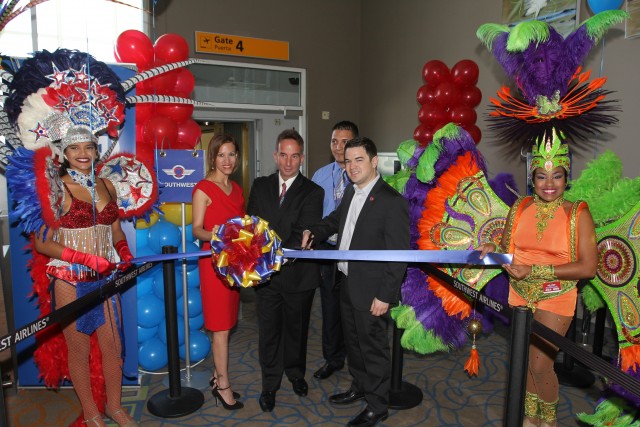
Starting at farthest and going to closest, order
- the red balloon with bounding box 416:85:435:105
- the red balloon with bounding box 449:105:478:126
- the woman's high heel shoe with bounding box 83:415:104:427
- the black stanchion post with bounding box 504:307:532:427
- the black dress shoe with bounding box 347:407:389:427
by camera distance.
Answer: the red balloon with bounding box 416:85:435:105
the red balloon with bounding box 449:105:478:126
the black dress shoe with bounding box 347:407:389:427
the woman's high heel shoe with bounding box 83:415:104:427
the black stanchion post with bounding box 504:307:532:427

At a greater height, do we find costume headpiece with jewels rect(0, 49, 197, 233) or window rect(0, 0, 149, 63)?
window rect(0, 0, 149, 63)

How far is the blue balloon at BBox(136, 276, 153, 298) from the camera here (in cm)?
341

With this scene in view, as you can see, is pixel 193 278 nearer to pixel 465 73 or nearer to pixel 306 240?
pixel 306 240

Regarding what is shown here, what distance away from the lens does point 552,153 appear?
2.17 meters

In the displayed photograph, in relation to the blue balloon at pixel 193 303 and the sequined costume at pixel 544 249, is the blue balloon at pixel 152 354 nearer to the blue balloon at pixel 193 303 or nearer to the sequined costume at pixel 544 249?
the blue balloon at pixel 193 303

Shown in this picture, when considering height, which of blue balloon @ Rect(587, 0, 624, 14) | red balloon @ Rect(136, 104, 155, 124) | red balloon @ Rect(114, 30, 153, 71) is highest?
blue balloon @ Rect(587, 0, 624, 14)

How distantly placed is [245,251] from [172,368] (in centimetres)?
113

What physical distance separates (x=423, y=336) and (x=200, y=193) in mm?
1552

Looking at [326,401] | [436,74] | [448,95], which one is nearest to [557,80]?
[326,401]

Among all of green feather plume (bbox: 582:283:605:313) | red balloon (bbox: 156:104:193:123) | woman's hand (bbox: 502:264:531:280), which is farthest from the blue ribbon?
red balloon (bbox: 156:104:193:123)

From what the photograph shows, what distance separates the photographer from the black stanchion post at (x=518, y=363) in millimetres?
1772

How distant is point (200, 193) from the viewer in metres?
2.71

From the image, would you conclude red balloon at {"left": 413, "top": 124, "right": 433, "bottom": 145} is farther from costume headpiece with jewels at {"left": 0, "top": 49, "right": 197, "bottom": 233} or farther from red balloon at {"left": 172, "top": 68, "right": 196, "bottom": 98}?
costume headpiece with jewels at {"left": 0, "top": 49, "right": 197, "bottom": 233}

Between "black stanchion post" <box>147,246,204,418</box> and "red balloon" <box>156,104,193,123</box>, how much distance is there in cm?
117
